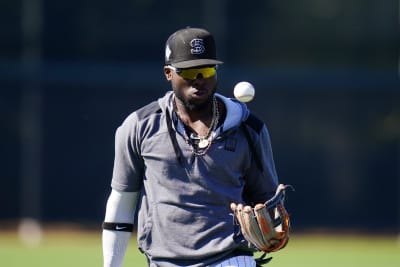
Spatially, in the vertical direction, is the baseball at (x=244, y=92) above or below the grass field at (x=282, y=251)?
above

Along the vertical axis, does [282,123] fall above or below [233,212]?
below

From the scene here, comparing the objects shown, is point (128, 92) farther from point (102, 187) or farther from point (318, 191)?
point (318, 191)

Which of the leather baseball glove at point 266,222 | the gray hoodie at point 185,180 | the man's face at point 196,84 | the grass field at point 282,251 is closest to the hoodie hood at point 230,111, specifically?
the gray hoodie at point 185,180

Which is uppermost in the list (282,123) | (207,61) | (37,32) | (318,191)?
(207,61)

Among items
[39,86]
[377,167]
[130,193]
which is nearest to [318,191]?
[377,167]

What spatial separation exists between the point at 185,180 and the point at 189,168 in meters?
0.06

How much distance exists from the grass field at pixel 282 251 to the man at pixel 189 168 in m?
6.23

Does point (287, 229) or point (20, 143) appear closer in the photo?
point (287, 229)

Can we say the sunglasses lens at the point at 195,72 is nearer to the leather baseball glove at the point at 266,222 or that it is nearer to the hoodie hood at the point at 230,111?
the hoodie hood at the point at 230,111

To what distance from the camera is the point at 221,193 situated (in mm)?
4711

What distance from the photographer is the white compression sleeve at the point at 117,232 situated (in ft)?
16.2

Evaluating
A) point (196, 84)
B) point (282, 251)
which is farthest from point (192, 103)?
point (282, 251)

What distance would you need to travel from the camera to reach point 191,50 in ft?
15.6

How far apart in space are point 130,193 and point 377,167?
12610mm
